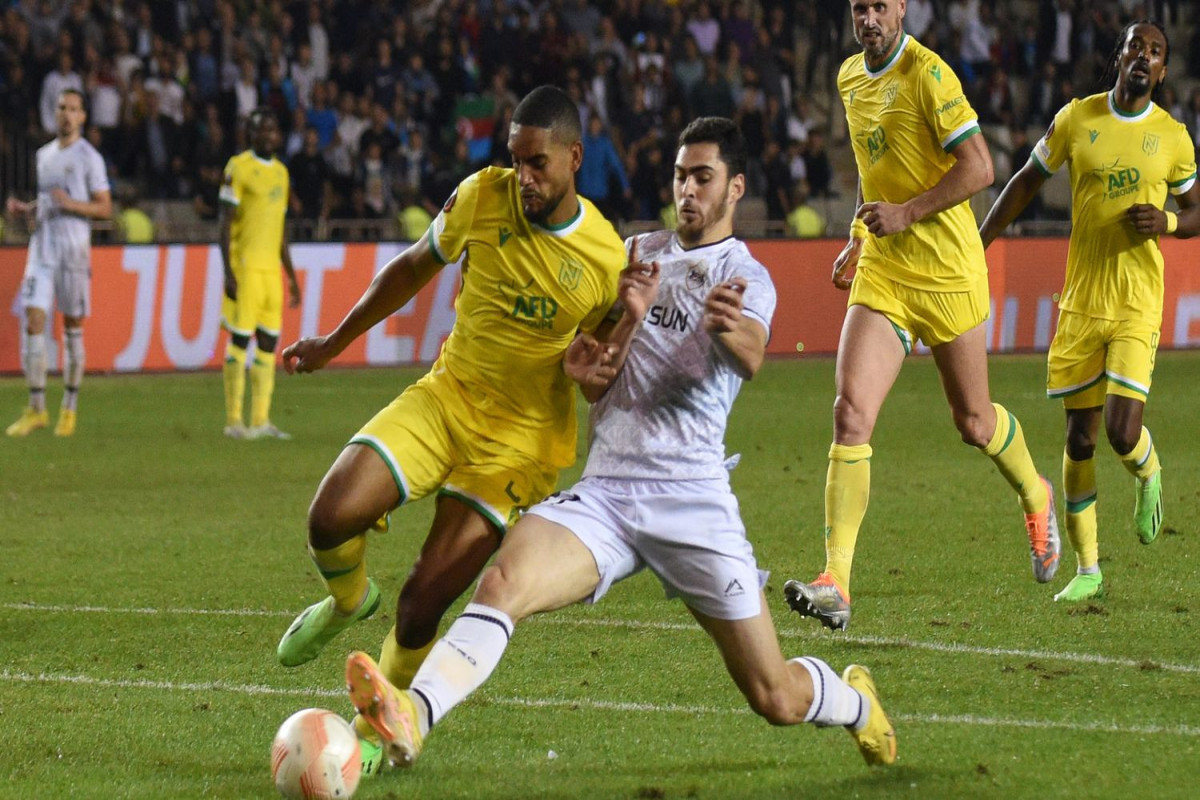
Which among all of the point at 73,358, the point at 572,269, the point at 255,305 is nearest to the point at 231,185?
the point at 255,305

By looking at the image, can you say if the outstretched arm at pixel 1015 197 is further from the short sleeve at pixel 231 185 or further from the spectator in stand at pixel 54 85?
the spectator in stand at pixel 54 85

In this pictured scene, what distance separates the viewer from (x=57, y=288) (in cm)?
1404

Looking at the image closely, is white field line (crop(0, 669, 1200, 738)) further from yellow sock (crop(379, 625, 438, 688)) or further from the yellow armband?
the yellow armband

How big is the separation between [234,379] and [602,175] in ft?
24.9

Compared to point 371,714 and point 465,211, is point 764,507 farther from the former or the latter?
point 371,714

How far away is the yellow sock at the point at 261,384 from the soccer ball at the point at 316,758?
9726 millimetres

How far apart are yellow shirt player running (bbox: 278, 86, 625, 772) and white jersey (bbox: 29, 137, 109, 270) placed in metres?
8.92

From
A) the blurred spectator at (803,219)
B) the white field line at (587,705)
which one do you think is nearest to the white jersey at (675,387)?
the white field line at (587,705)

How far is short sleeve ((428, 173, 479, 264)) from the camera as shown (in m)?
5.41

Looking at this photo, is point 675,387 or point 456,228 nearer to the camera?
point 675,387

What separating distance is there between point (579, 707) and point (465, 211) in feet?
5.22

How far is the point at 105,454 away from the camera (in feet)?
42.1

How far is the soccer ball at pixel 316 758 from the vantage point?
14.0ft

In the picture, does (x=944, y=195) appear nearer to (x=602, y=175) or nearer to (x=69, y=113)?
(x=69, y=113)
